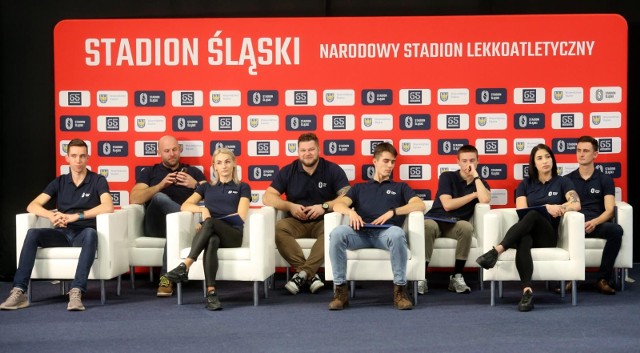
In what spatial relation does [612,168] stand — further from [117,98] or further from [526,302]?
[117,98]

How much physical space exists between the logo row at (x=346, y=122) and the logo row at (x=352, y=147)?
0.36 ft

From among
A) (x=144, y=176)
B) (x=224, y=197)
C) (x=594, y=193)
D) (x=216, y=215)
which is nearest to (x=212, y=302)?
(x=216, y=215)

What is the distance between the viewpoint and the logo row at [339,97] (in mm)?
7043

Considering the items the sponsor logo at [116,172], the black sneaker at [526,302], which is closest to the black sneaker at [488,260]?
the black sneaker at [526,302]

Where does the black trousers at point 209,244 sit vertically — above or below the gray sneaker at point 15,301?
above

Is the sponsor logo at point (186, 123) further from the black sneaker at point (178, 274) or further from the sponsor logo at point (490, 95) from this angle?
the sponsor logo at point (490, 95)

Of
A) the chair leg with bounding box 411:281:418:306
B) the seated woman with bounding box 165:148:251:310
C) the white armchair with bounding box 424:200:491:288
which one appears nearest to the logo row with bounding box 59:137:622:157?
the white armchair with bounding box 424:200:491:288

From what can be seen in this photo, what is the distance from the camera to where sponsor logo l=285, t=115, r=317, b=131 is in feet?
23.3

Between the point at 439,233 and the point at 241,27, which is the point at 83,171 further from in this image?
the point at 439,233

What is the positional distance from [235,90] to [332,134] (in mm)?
898

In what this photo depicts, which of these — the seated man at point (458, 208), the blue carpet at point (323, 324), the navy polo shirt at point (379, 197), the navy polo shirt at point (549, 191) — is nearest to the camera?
the blue carpet at point (323, 324)

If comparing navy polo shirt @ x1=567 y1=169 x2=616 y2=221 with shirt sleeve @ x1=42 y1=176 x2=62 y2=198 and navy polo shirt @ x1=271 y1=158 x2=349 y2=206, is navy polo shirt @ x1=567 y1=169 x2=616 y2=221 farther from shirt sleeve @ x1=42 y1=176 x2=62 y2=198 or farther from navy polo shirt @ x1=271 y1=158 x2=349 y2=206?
shirt sleeve @ x1=42 y1=176 x2=62 y2=198

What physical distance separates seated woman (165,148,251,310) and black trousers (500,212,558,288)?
1.85 meters

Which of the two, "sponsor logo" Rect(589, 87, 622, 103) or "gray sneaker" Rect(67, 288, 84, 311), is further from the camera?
"sponsor logo" Rect(589, 87, 622, 103)
